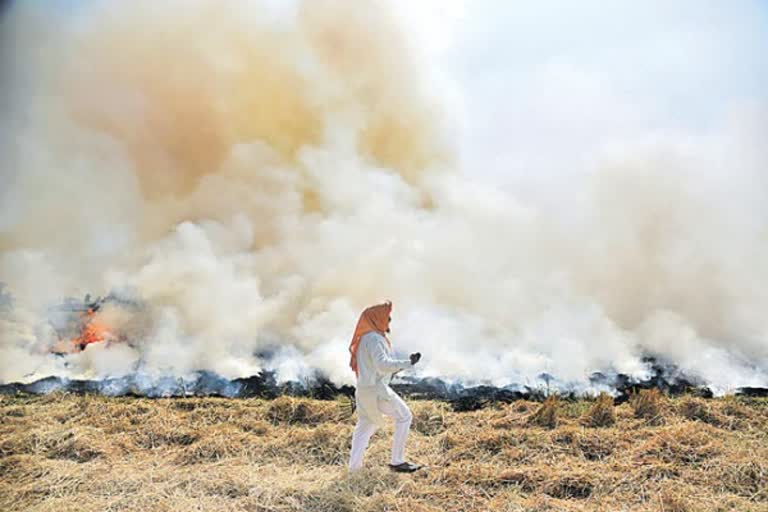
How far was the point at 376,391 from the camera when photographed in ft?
21.7

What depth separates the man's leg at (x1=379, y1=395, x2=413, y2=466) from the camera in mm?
6605

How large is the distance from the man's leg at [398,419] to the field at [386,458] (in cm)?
25

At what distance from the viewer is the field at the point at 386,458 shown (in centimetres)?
613

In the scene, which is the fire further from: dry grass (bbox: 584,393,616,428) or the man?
dry grass (bbox: 584,393,616,428)

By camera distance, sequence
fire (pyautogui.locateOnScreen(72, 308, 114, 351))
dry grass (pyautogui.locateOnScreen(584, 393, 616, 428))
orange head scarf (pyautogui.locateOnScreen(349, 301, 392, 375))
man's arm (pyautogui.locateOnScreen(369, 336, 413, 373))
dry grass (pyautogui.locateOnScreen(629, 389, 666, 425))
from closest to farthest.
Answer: man's arm (pyautogui.locateOnScreen(369, 336, 413, 373))
orange head scarf (pyautogui.locateOnScreen(349, 301, 392, 375))
dry grass (pyautogui.locateOnScreen(584, 393, 616, 428))
dry grass (pyautogui.locateOnScreen(629, 389, 666, 425))
fire (pyautogui.locateOnScreen(72, 308, 114, 351))

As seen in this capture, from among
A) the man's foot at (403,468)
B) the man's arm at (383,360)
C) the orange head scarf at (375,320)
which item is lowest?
the man's foot at (403,468)

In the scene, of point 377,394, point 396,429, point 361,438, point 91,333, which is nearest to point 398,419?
point 396,429

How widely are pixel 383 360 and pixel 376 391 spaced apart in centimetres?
38

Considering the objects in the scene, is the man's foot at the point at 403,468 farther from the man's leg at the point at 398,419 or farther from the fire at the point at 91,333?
the fire at the point at 91,333

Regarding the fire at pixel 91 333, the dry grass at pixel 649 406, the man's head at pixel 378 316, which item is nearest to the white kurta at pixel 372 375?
the man's head at pixel 378 316

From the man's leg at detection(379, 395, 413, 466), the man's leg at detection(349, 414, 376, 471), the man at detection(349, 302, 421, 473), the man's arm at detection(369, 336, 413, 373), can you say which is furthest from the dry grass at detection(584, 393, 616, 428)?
the man's arm at detection(369, 336, 413, 373)

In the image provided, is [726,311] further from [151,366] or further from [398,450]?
[151,366]

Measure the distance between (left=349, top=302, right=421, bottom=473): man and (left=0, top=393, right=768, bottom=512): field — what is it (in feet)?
0.91

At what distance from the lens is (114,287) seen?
16.5m
